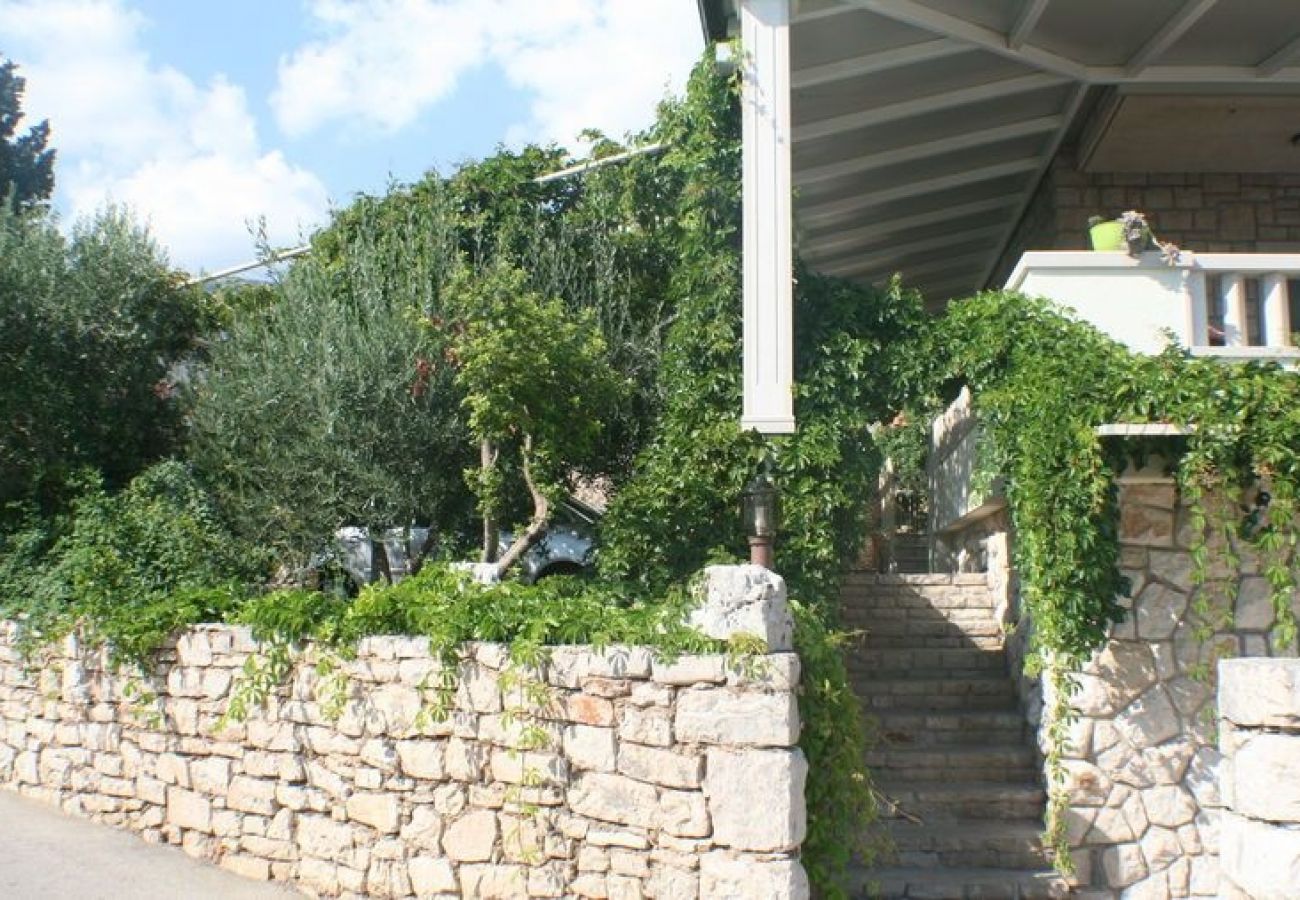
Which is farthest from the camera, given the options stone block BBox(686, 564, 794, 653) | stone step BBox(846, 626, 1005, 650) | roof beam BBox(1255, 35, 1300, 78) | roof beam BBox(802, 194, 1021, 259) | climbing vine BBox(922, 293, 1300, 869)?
roof beam BBox(802, 194, 1021, 259)

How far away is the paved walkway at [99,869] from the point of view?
622 cm

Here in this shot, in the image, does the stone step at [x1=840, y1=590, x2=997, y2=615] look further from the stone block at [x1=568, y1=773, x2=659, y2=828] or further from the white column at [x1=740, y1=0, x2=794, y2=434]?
the stone block at [x1=568, y1=773, x2=659, y2=828]

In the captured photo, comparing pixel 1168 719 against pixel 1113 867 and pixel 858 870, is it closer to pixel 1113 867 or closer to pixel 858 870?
pixel 1113 867

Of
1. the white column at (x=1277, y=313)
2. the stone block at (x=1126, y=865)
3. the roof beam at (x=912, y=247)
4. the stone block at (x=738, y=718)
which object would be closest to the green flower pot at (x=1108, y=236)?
the white column at (x=1277, y=313)

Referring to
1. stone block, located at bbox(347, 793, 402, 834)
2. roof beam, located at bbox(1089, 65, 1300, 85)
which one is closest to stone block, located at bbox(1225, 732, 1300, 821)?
stone block, located at bbox(347, 793, 402, 834)

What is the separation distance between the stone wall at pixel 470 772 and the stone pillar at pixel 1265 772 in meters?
1.71

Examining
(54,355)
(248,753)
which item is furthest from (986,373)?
(54,355)

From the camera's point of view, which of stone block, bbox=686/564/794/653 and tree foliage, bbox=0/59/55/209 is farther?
tree foliage, bbox=0/59/55/209

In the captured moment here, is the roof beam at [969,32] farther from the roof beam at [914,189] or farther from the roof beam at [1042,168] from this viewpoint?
the roof beam at [914,189]

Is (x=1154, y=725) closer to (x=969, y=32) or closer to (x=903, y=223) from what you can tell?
(x=969, y=32)

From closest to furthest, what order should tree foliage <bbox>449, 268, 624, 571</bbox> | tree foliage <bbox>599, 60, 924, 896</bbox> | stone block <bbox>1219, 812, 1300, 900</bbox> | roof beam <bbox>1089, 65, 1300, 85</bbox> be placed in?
stone block <bbox>1219, 812, 1300, 900</bbox> < tree foliage <bbox>599, 60, 924, 896</bbox> < tree foliage <bbox>449, 268, 624, 571</bbox> < roof beam <bbox>1089, 65, 1300, 85</bbox>

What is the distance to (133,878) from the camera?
6.48 meters

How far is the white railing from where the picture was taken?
6.66 meters

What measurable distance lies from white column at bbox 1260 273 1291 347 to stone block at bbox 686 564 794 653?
142 inches
